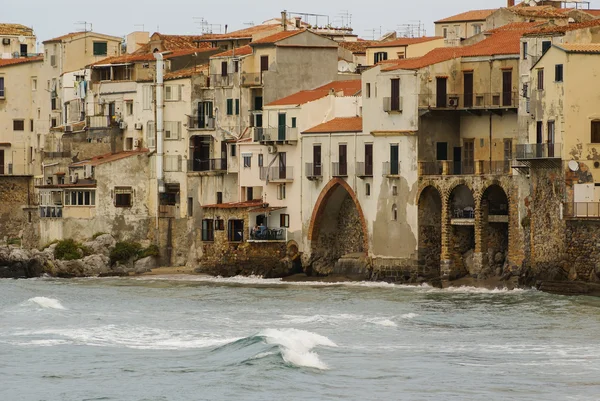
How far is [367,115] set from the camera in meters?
89.1

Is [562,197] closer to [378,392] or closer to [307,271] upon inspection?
[307,271]

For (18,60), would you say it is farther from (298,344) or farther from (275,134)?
(298,344)

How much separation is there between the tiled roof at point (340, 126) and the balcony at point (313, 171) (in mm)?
1532

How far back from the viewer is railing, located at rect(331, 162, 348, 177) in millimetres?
90375

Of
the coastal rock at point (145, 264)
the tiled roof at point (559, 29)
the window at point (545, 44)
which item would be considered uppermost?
the tiled roof at point (559, 29)

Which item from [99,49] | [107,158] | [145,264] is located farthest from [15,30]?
[145,264]

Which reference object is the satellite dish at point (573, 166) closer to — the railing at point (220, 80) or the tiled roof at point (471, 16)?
the railing at point (220, 80)

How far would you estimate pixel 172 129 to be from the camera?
332ft

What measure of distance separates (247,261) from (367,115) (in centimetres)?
981

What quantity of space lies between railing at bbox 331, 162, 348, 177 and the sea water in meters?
5.89

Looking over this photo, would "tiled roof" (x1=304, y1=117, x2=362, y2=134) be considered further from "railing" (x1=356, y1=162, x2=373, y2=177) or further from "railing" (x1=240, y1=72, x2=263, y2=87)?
"railing" (x1=240, y1=72, x2=263, y2=87)

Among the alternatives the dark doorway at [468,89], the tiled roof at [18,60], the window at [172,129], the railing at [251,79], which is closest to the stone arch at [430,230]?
the dark doorway at [468,89]

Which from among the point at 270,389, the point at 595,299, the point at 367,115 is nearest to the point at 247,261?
the point at 367,115

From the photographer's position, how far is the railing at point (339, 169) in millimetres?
90375
